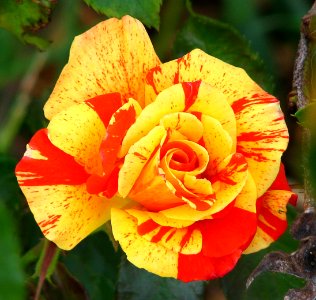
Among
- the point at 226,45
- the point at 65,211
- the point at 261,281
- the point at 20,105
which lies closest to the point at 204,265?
the point at 65,211

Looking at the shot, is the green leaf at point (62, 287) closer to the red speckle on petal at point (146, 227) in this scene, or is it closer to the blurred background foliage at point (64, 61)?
the blurred background foliage at point (64, 61)

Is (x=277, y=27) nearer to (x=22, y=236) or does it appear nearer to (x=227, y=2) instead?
(x=227, y=2)

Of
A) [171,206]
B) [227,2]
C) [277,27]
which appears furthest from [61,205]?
[277,27]

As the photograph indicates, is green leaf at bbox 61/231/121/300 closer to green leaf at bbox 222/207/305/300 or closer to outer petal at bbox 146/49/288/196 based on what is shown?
green leaf at bbox 222/207/305/300

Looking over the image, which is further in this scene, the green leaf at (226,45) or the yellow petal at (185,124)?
the green leaf at (226,45)

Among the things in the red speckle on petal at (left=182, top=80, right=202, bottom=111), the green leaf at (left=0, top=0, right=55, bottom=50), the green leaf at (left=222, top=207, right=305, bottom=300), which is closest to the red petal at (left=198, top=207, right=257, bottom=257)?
the red speckle on petal at (left=182, top=80, right=202, bottom=111)

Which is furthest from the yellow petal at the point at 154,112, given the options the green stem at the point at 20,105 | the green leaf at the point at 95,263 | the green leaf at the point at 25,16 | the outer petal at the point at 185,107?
the green stem at the point at 20,105
